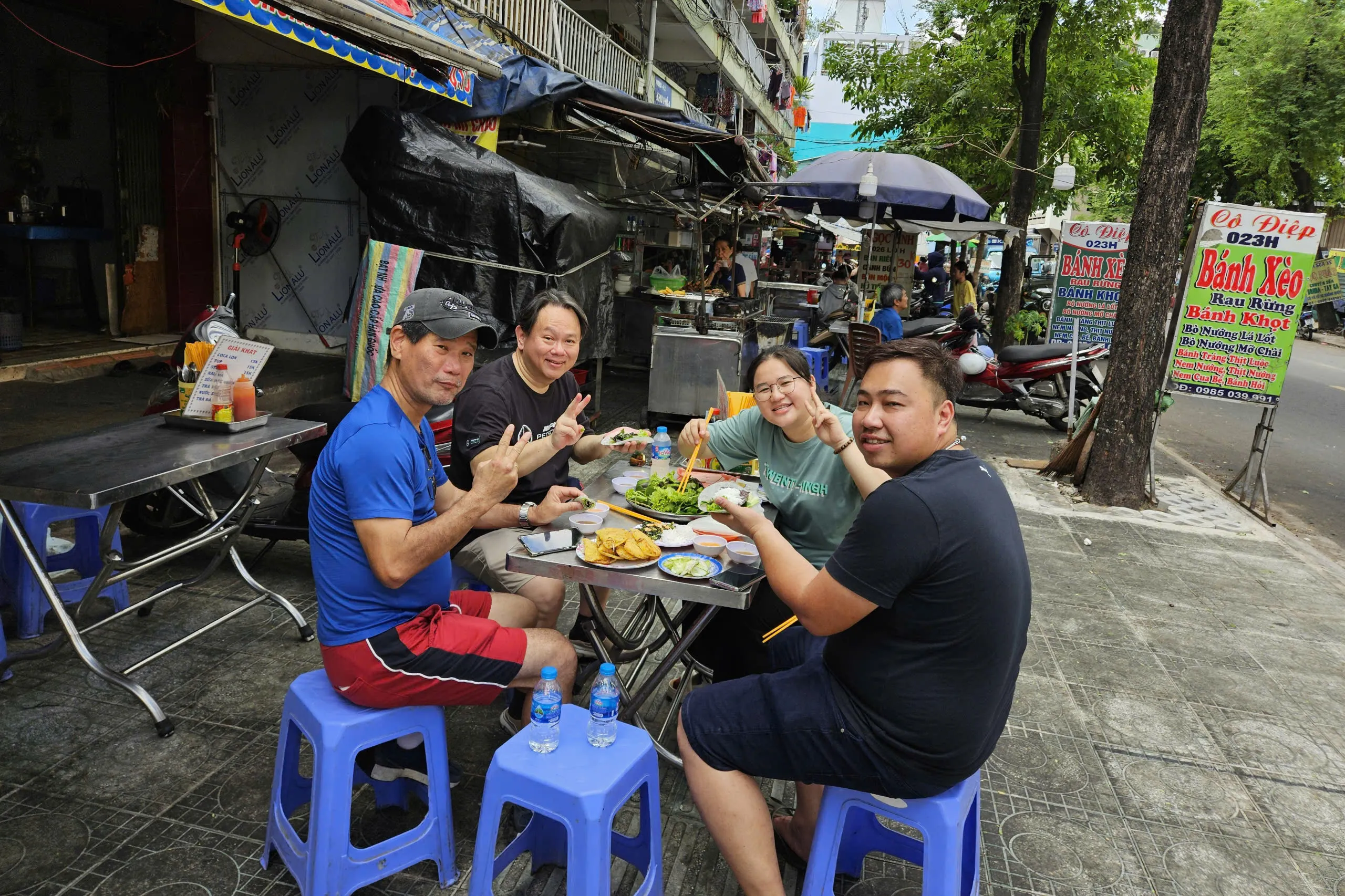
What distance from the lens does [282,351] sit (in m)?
9.48

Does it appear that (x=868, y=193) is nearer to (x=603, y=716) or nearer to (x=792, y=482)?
(x=792, y=482)

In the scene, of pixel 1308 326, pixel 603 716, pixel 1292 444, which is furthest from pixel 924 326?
pixel 1308 326

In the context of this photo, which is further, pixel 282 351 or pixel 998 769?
pixel 282 351

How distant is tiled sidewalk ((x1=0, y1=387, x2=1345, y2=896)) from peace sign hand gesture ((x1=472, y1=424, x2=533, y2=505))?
1.17 meters

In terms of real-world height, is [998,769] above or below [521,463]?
below

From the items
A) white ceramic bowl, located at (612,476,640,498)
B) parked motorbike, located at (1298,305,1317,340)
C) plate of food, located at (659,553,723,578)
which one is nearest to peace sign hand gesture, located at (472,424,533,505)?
plate of food, located at (659,553,723,578)

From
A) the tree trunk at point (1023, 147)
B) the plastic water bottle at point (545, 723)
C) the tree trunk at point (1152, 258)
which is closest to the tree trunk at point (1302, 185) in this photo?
the tree trunk at point (1023, 147)

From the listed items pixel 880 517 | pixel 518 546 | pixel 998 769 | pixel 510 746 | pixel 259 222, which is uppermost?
pixel 259 222

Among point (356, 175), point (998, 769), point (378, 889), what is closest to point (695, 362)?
point (356, 175)

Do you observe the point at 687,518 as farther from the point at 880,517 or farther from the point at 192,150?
the point at 192,150

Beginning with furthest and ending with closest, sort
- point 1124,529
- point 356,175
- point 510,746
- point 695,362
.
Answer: point 695,362 → point 356,175 → point 1124,529 → point 510,746

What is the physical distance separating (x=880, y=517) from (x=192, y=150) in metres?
9.83

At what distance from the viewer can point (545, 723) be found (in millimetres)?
2248

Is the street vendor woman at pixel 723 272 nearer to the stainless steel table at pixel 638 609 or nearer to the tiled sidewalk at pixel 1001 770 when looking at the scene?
the tiled sidewalk at pixel 1001 770
